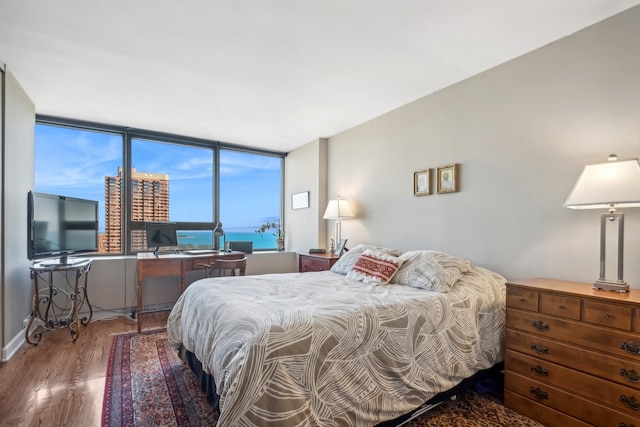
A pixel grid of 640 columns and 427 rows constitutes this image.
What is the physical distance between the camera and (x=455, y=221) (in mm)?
2871

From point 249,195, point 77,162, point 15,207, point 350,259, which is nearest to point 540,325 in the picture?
point 350,259

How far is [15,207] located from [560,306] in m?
4.27

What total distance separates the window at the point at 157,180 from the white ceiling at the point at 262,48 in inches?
25.9

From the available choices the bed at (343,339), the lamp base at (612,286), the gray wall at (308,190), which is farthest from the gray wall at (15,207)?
the lamp base at (612,286)

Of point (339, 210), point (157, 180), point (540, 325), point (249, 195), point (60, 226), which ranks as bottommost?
point (540, 325)

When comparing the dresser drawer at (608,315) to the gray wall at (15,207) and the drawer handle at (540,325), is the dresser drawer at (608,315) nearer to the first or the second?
the drawer handle at (540,325)

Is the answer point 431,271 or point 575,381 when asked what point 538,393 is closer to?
point 575,381

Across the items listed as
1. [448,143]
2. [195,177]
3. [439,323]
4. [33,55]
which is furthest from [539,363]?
[195,177]

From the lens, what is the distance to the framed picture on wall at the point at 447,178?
286cm

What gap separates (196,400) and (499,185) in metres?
2.73

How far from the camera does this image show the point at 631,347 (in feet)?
4.99

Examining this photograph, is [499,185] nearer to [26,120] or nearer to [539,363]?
[539,363]

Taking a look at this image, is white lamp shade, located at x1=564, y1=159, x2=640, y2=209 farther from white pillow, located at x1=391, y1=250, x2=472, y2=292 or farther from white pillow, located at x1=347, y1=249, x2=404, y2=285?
white pillow, located at x1=347, y1=249, x2=404, y2=285

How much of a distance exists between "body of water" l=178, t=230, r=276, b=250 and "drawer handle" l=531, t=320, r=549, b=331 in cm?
391
